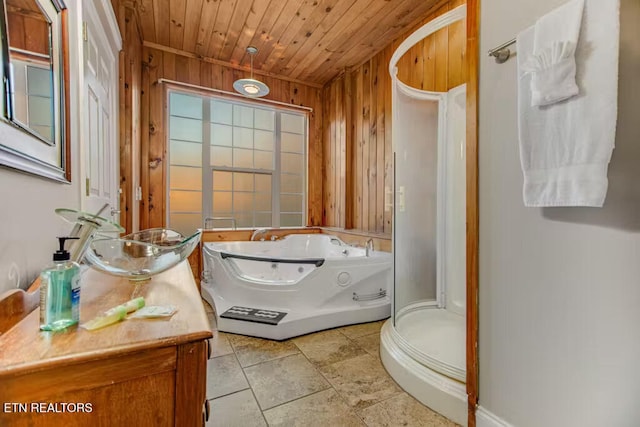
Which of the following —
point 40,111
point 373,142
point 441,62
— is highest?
point 441,62

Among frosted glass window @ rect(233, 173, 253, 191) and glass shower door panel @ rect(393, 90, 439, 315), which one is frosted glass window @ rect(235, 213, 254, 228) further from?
glass shower door panel @ rect(393, 90, 439, 315)

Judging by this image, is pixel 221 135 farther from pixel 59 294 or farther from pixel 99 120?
pixel 59 294

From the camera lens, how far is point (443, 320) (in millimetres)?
2332

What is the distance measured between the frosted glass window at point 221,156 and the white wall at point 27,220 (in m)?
2.67

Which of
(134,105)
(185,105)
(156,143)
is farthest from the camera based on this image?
(185,105)

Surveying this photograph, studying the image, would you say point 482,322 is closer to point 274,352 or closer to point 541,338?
point 541,338

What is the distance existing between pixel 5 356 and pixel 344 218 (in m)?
3.56

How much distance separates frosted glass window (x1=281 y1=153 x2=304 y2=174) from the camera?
4301 millimetres

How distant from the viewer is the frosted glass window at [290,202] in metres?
4.30

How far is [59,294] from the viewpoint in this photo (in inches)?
23.6

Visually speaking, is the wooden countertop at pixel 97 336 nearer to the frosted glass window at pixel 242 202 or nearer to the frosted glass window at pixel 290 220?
the frosted glass window at pixel 242 202

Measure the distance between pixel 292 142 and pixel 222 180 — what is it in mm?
1184

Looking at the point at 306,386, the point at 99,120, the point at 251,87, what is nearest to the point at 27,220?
the point at 99,120

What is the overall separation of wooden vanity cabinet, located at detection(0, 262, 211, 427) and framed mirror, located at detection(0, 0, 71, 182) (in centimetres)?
44
